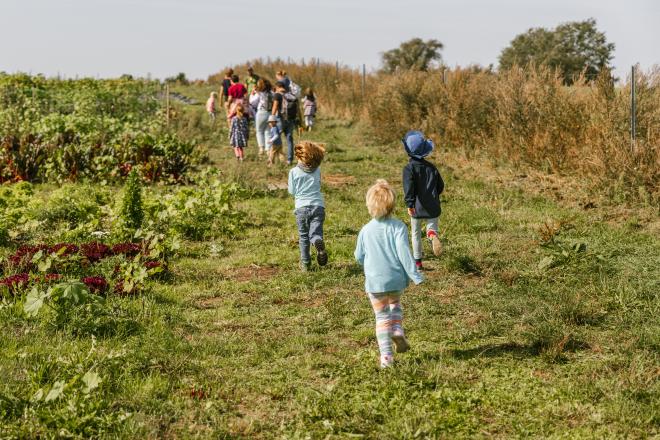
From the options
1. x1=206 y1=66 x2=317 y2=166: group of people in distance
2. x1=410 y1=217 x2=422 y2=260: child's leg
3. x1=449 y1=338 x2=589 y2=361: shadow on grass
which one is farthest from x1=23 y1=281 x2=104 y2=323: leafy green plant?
x1=206 y1=66 x2=317 y2=166: group of people in distance

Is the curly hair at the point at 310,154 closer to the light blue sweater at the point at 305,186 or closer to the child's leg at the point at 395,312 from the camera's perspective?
the light blue sweater at the point at 305,186

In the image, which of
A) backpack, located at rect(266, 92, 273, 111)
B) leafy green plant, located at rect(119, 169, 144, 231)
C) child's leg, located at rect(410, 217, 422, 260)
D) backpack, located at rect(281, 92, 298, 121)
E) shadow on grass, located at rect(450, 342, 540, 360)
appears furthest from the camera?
backpack, located at rect(281, 92, 298, 121)

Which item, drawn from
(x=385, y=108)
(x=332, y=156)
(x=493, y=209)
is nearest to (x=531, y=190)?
(x=493, y=209)

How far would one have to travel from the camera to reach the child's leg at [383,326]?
215 inches

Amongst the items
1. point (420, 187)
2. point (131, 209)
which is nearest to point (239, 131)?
point (131, 209)

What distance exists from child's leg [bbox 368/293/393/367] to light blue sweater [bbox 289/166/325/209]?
9.92 ft

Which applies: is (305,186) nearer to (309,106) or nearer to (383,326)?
(383,326)

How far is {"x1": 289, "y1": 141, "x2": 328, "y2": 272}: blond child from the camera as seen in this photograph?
840 centimetres

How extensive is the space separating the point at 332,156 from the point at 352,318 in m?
11.5

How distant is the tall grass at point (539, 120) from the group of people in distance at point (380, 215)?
3.64 metres

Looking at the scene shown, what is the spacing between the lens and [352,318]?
6711 mm

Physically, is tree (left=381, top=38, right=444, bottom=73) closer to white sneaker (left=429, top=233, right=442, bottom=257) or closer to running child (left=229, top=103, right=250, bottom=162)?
Answer: running child (left=229, top=103, right=250, bottom=162)

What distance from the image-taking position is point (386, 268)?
5551mm

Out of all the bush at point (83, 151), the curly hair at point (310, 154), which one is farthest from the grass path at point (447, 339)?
the bush at point (83, 151)
